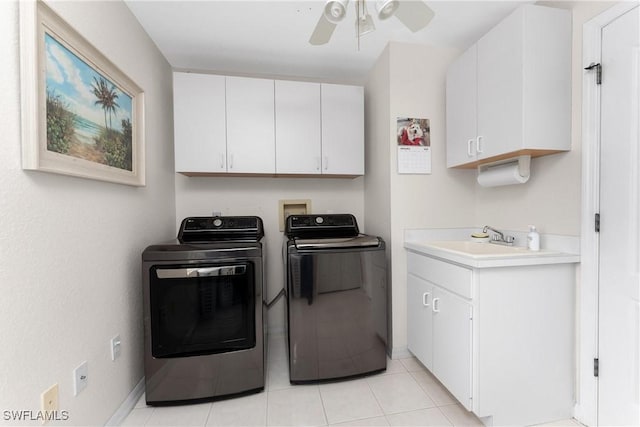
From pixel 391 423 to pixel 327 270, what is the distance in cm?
89

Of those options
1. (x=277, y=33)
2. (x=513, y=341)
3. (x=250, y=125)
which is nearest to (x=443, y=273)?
(x=513, y=341)

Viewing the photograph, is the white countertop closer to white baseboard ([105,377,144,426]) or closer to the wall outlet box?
the wall outlet box

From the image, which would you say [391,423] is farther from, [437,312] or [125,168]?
[125,168]

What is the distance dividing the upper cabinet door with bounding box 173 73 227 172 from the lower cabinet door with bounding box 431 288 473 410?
6.07ft

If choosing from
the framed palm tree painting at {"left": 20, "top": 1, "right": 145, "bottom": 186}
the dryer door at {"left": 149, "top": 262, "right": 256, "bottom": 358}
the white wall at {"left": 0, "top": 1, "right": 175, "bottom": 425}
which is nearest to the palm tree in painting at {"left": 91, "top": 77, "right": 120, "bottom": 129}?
the framed palm tree painting at {"left": 20, "top": 1, "right": 145, "bottom": 186}

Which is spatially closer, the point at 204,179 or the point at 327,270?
the point at 327,270

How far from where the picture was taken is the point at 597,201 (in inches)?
51.6

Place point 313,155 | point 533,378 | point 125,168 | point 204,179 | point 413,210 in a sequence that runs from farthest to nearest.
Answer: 1. point 204,179
2. point 313,155
3. point 413,210
4. point 125,168
5. point 533,378

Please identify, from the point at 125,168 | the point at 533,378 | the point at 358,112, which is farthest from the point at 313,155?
the point at 533,378

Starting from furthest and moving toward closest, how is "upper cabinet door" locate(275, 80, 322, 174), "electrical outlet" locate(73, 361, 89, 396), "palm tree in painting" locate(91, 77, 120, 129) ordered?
1. "upper cabinet door" locate(275, 80, 322, 174)
2. "palm tree in painting" locate(91, 77, 120, 129)
3. "electrical outlet" locate(73, 361, 89, 396)

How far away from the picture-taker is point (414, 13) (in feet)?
3.59

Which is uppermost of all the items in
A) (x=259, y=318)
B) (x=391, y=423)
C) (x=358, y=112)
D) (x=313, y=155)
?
(x=358, y=112)

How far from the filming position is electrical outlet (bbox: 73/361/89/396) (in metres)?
1.12

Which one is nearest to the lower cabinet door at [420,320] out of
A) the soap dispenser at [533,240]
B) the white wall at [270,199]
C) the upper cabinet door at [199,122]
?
the soap dispenser at [533,240]
